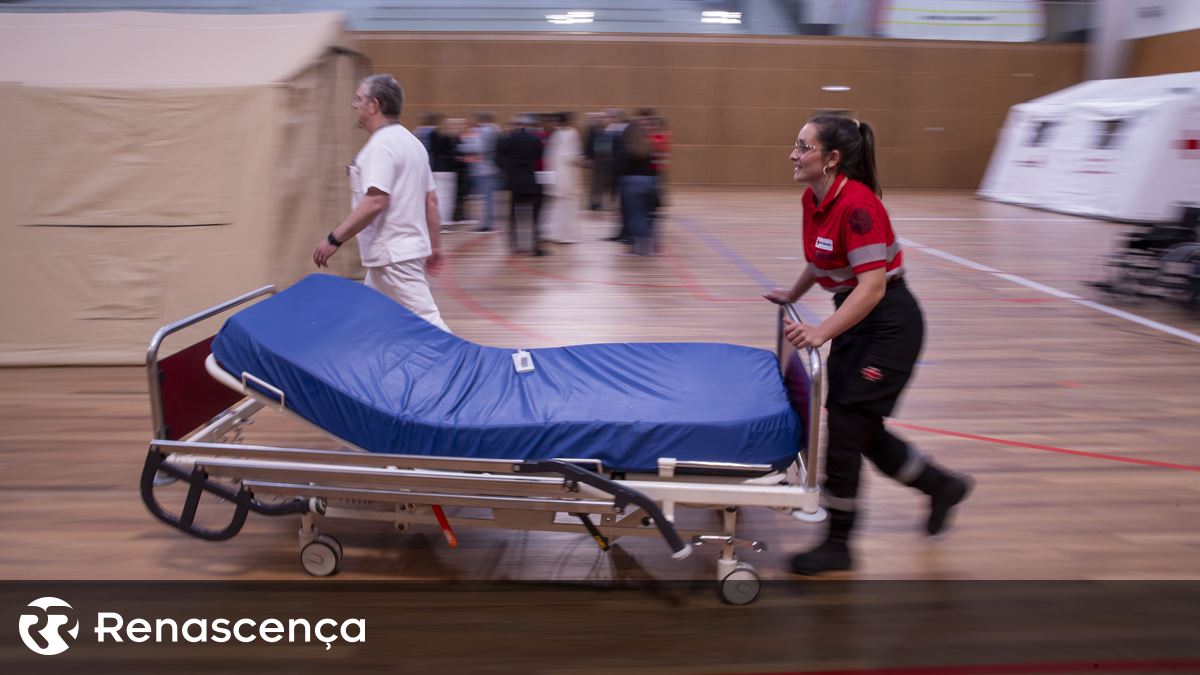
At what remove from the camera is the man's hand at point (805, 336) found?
2.85m

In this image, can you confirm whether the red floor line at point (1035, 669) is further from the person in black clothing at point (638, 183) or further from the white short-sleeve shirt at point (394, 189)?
the person in black clothing at point (638, 183)

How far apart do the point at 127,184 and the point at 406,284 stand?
2.91 metres

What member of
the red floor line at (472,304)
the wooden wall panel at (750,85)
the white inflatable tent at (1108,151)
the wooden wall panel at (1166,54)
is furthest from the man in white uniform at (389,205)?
the wooden wall panel at (1166,54)

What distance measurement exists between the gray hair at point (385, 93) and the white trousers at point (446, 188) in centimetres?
791

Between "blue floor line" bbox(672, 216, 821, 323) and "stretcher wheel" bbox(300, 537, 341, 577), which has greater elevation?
"stretcher wheel" bbox(300, 537, 341, 577)

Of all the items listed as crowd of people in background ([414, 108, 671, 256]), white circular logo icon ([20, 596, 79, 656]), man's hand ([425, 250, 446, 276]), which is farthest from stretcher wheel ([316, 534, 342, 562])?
crowd of people in background ([414, 108, 671, 256])

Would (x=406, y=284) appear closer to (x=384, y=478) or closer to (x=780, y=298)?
(x=384, y=478)

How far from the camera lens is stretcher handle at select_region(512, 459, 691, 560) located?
281 centimetres

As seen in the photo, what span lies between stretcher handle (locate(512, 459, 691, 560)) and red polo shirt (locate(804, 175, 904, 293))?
3.44ft

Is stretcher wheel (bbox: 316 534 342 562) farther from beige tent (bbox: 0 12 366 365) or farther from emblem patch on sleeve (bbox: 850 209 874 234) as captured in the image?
beige tent (bbox: 0 12 366 365)

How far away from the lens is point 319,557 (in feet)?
10.5

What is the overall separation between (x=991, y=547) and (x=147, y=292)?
5.40 metres

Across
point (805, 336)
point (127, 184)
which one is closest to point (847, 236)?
point (805, 336)

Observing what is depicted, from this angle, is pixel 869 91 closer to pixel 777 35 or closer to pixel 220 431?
pixel 777 35
